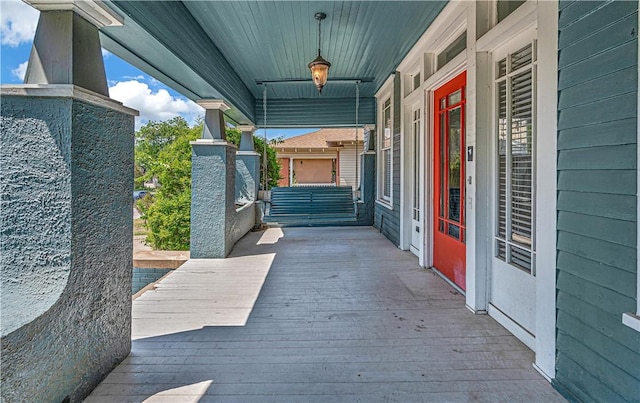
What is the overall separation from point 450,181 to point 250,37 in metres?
2.72

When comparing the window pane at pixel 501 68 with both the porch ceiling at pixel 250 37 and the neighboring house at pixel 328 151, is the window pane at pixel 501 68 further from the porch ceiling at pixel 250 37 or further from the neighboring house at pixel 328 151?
the neighboring house at pixel 328 151

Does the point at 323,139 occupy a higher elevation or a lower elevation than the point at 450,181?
higher

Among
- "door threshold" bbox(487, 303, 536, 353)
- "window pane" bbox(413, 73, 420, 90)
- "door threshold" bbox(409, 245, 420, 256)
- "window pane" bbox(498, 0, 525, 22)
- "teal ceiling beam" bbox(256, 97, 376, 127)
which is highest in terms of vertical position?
"teal ceiling beam" bbox(256, 97, 376, 127)

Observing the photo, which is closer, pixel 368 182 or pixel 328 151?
pixel 368 182

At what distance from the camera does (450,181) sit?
370 cm

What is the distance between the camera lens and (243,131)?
791cm

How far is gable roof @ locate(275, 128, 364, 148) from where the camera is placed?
16047 mm

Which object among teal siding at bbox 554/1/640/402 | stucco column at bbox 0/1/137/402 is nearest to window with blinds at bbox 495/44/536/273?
teal siding at bbox 554/1/640/402

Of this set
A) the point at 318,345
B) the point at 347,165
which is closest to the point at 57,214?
the point at 318,345

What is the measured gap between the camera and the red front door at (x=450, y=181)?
3.43 m

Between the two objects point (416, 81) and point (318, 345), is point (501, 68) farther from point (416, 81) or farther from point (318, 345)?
point (318, 345)

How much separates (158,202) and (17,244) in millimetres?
7798

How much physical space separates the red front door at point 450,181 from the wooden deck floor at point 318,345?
266 mm

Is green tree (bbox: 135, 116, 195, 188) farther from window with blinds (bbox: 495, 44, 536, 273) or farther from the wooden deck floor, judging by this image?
window with blinds (bbox: 495, 44, 536, 273)
